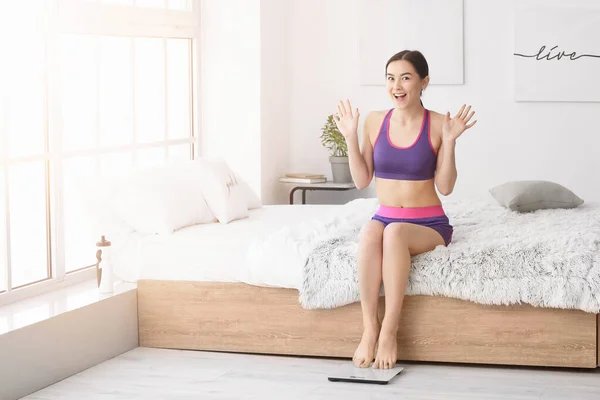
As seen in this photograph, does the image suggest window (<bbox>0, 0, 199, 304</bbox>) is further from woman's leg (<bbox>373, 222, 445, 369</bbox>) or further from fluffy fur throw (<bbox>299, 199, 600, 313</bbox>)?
woman's leg (<bbox>373, 222, 445, 369</bbox>)

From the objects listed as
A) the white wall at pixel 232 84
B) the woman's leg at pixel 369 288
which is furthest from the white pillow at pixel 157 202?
the white wall at pixel 232 84

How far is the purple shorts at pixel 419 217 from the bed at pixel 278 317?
35cm

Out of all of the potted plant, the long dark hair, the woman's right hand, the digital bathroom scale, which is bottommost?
the digital bathroom scale

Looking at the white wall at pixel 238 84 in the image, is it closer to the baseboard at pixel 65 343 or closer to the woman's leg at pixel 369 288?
the baseboard at pixel 65 343

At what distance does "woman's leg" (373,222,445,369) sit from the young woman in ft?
0.04

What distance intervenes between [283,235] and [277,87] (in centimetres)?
233

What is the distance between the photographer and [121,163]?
496 cm

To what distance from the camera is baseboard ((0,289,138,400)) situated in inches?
132

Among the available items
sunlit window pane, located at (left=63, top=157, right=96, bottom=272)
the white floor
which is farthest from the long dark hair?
sunlit window pane, located at (left=63, top=157, right=96, bottom=272)

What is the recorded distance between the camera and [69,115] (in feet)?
14.8

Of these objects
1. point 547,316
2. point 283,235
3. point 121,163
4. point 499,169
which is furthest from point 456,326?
point 499,169

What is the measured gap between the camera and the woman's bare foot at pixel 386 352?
3633 millimetres

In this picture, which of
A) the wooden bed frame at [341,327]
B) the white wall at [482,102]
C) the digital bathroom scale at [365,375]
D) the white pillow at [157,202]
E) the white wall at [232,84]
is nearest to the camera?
the digital bathroom scale at [365,375]

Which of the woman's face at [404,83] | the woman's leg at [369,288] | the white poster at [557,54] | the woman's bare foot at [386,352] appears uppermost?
the white poster at [557,54]
